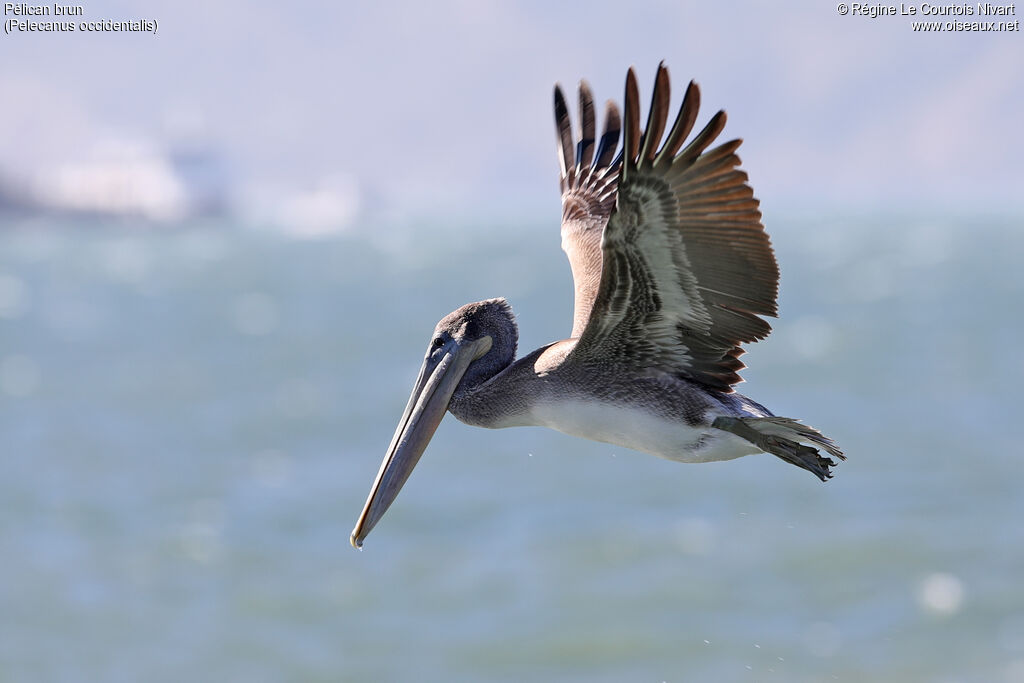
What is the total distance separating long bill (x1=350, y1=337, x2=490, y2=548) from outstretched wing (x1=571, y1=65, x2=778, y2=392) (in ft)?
2.06

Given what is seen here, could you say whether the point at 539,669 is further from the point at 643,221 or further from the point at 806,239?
the point at 806,239

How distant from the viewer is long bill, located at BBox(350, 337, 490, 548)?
20.1ft

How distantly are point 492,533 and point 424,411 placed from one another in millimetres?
21635

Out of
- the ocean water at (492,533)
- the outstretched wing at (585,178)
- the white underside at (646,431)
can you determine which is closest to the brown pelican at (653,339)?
the white underside at (646,431)

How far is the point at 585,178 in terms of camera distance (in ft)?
23.3

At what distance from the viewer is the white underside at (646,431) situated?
5.82 meters

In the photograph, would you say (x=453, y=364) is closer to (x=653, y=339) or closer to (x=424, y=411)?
(x=424, y=411)

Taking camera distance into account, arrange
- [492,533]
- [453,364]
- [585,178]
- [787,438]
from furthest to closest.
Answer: [492,533]
[585,178]
[453,364]
[787,438]

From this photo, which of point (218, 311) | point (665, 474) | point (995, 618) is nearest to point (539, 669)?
point (995, 618)

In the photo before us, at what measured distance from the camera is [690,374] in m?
5.95

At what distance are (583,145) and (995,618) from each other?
17.4 metres

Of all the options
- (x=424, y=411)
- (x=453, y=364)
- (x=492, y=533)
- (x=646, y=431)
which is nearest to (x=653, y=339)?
(x=646, y=431)

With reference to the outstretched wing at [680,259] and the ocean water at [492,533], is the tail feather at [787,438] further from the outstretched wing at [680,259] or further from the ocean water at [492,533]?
the ocean water at [492,533]

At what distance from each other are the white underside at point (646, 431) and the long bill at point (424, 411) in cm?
53
